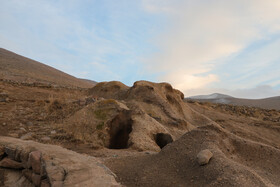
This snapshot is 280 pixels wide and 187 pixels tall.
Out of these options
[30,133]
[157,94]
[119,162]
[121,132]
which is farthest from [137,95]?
[119,162]

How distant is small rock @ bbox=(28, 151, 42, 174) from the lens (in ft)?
8.26

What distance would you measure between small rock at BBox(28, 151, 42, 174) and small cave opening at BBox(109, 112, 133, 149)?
3.27 metres

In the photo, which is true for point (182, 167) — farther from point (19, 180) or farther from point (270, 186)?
point (19, 180)

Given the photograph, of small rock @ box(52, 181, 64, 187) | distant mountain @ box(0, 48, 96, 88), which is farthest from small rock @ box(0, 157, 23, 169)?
distant mountain @ box(0, 48, 96, 88)

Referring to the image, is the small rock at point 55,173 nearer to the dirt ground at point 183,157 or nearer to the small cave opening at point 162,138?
the dirt ground at point 183,157

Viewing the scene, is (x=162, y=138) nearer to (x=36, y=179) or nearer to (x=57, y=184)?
(x=36, y=179)

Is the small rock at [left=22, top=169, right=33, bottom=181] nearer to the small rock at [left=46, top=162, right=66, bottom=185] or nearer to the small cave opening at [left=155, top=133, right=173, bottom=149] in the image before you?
the small rock at [left=46, top=162, right=66, bottom=185]

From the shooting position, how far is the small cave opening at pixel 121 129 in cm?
597

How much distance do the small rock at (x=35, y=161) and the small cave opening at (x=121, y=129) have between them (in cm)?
327

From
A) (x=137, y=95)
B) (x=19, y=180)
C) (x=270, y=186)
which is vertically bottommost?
(x=19, y=180)

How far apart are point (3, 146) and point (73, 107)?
3.45 metres

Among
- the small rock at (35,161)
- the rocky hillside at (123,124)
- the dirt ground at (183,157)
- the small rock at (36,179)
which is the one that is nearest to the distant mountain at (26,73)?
the dirt ground at (183,157)

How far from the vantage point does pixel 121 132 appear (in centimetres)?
623

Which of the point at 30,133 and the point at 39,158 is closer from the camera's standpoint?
the point at 39,158
